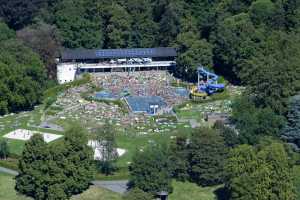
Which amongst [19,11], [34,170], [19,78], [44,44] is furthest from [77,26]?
[34,170]

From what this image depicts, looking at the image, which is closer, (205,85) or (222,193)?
(222,193)

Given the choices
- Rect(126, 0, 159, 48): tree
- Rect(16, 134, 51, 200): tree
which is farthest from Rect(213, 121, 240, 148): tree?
Rect(126, 0, 159, 48): tree

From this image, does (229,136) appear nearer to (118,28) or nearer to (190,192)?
(190,192)

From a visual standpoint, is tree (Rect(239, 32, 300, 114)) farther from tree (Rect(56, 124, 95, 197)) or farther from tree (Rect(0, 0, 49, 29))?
tree (Rect(0, 0, 49, 29))

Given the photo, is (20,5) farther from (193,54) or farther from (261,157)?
(261,157)

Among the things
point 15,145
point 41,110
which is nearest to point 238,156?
point 15,145

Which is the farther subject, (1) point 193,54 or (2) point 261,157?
(1) point 193,54

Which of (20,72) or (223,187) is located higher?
(20,72)
